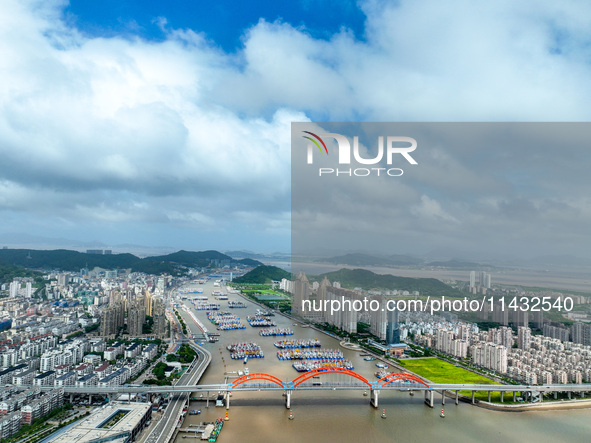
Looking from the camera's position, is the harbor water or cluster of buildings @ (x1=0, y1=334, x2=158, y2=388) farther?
cluster of buildings @ (x1=0, y1=334, x2=158, y2=388)

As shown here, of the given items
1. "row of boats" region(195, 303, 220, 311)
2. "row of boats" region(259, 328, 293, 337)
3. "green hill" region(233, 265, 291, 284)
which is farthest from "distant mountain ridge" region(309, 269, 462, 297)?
"green hill" region(233, 265, 291, 284)

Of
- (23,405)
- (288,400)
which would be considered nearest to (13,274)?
(23,405)

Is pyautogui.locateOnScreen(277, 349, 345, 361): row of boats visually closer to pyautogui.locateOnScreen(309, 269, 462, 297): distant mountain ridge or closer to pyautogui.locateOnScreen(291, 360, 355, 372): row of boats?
pyautogui.locateOnScreen(291, 360, 355, 372): row of boats

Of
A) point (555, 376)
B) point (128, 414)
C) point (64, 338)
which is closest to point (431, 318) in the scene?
point (555, 376)

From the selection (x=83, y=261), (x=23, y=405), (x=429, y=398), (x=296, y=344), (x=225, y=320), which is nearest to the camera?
(x=23, y=405)

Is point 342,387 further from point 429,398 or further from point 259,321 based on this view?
point 259,321

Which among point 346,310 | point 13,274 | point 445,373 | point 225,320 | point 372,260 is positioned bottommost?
point 445,373

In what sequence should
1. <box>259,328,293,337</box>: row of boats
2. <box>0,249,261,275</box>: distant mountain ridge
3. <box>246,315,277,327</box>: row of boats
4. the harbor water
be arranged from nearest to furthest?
the harbor water
<box>259,328,293,337</box>: row of boats
<box>246,315,277,327</box>: row of boats
<box>0,249,261,275</box>: distant mountain ridge
